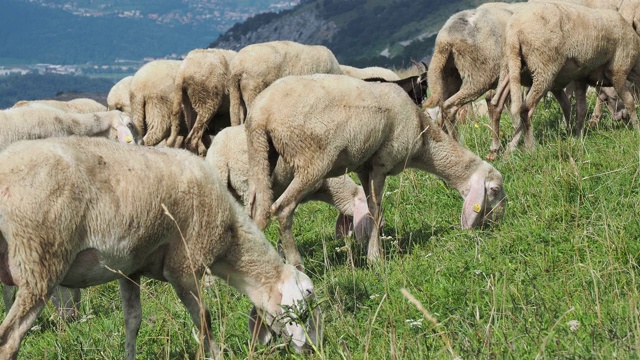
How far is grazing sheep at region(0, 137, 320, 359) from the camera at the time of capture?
15.5 ft

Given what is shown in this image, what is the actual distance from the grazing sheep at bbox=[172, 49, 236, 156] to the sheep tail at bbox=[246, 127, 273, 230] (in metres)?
4.75

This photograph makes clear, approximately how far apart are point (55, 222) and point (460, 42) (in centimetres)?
713

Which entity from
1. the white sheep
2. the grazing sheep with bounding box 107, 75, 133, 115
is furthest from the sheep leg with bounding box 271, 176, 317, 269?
the grazing sheep with bounding box 107, 75, 133, 115

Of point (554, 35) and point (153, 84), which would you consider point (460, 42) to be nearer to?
point (554, 35)

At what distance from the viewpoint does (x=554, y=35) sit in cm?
959

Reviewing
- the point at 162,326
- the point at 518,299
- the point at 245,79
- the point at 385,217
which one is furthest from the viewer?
the point at 245,79

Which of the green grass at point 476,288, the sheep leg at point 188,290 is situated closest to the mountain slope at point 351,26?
the green grass at point 476,288

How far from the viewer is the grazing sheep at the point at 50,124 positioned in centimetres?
954

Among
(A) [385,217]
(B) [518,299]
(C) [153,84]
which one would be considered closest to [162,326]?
(B) [518,299]

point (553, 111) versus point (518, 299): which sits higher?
point (518, 299)

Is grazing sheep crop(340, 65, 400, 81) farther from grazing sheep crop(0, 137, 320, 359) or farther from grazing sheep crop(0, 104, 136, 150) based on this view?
grazing sheep crop(0, 137, 320, 359)

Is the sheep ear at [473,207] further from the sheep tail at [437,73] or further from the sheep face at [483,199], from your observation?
the sheep tail at [437,73]

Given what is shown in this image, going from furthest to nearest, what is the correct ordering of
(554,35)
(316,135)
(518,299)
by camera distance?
(554,35), (316,135), (518,299)

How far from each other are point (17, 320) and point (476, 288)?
113 inches
